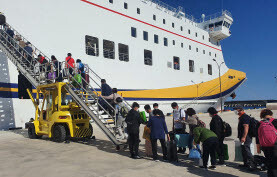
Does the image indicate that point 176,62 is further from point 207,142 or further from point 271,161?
point 271,161

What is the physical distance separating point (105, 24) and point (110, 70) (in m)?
3.46

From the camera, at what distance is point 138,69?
17.9m

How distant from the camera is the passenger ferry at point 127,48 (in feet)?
40.8

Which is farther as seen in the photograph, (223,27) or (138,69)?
(223,27)

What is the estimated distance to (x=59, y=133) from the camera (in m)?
7.90

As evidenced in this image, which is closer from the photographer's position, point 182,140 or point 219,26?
point 182,140

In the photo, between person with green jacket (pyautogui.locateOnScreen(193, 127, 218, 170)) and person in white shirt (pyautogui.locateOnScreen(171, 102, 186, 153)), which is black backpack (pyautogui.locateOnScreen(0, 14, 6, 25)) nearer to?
person in white shirt (pyautogui.locateOnScreen(171, 102, 186, 153))

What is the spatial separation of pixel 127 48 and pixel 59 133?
1104 centimetres

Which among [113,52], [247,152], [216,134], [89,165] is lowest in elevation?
[89,165]

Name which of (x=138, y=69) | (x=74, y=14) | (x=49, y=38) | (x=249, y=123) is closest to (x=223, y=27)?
(x=138, y=69)

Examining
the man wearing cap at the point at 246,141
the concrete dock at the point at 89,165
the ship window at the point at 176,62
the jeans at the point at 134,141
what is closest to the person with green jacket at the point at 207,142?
the concrete dock at the point at 89,165

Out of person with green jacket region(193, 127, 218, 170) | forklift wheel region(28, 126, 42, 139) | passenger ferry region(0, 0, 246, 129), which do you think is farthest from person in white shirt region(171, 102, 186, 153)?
passenger ferry region(0, 0, 246, 129)

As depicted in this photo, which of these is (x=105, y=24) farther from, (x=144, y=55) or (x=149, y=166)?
(x=149, y=166)

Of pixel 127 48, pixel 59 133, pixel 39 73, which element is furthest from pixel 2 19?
pixel 127 48
